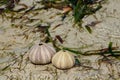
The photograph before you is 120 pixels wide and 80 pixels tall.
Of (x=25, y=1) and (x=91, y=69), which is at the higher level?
(x=25, y=1)

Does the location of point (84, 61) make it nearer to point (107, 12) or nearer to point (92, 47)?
point (92, 47)

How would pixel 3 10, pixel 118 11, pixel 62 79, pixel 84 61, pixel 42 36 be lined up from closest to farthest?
pixel 62 79
pixel 84 61
pixel 42 36
pixel 118 11
pixel 3 10

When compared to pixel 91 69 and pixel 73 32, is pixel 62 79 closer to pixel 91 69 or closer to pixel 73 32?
pixel 91 69

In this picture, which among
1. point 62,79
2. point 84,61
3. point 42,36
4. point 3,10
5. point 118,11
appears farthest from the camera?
point 3,10

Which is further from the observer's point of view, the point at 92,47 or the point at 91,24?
the point at 91,24

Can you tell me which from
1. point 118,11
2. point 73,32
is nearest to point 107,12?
point 118,11

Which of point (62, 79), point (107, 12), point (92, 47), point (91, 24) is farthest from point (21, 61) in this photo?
point (107, 12)
